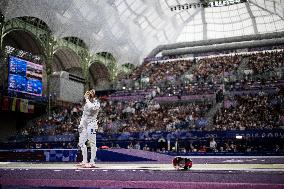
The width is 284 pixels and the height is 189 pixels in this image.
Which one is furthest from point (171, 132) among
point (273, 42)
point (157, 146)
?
point (273, 42)

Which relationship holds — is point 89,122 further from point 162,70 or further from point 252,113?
point 162,70

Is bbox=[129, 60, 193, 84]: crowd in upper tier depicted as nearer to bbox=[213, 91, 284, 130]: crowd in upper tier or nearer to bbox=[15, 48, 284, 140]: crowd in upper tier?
bbox=[15, 48, 284, 140]: crowd in upper tier

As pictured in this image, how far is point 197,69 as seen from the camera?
41.8 m

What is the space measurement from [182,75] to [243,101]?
12.6 metres

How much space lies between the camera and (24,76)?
32.8 m

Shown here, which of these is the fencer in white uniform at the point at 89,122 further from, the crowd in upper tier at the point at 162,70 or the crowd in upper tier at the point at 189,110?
the crowd in upper tier at the point at 162,70

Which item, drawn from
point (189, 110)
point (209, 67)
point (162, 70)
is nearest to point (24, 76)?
point (189, 110)

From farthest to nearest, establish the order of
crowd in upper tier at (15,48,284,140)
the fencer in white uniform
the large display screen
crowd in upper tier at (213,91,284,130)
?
the large display screen → crowd in upper tier at (15,48,284,140) → crowd in upper tier at (213,91,284,130) → the fencer in white uniform

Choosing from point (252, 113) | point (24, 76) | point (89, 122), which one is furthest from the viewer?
point (24, 76)

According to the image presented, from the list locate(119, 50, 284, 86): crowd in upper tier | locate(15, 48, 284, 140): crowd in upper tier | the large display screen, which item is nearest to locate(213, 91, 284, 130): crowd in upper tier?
locate(15, 48, 284, 140): crowd in upper tier

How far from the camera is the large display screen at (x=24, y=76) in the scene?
31.5 m

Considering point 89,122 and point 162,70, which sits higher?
point 162,70

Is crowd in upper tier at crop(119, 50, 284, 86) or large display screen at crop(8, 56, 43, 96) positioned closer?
large display screen at crop(8, 56, 43, 96)

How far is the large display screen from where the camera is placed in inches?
1239
